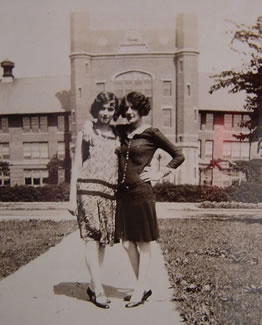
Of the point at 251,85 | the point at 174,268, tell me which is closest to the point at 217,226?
the point at 174,268

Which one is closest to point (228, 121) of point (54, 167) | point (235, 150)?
point (235, 150)

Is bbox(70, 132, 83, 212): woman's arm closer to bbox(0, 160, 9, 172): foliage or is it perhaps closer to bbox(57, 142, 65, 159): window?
bbox(57, 142, 65, 159): window

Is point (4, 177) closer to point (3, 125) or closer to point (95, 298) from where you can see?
point (3, 125)

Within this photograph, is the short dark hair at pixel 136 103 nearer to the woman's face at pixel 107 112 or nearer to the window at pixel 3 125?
the woman's face at pixel 107 112

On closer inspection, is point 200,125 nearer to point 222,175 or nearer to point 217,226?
point 222,175

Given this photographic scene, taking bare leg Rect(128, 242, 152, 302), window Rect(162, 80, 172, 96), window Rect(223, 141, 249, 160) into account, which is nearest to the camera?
bare leg Rect(128, 242, 152, 302)

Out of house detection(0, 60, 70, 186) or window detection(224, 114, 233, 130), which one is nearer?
house detection(0, 60, 70, 186)

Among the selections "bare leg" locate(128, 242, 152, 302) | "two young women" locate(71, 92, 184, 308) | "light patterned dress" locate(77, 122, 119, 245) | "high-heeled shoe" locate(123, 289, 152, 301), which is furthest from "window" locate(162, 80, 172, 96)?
"high-heeled shoe" locate(123, 289, 152, 301)
